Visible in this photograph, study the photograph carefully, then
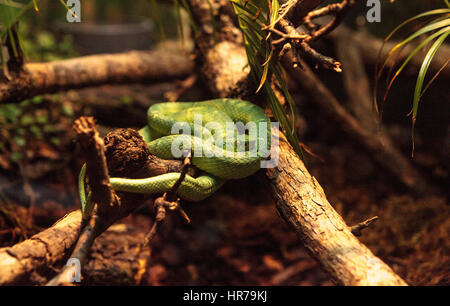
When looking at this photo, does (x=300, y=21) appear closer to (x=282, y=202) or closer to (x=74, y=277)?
(x=282, y=202)

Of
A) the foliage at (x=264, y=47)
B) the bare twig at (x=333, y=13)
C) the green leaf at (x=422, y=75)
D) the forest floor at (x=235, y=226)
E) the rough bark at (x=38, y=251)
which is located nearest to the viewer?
the rough bark at (x=38, y=251)

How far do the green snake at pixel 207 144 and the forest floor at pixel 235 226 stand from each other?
79 centimetres

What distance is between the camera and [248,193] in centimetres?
422

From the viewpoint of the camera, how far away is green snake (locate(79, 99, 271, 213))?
6.91 ft

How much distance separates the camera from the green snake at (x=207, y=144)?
211cm

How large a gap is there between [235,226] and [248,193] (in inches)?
18.3

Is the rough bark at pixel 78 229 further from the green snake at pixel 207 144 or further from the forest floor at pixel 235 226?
the forest floor at pixel 235 226

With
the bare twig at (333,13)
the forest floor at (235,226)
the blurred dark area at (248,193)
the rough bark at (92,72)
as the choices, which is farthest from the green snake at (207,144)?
the rough bark at (92,72)

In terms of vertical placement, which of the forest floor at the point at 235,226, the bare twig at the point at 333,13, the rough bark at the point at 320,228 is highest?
the bare twig at the point at 333,13

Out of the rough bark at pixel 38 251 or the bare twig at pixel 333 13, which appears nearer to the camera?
the rough bark at pixel 38 251

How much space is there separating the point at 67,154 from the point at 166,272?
5.81 ft

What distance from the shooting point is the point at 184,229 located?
152 inches

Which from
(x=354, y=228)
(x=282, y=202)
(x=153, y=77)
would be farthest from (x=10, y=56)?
(x=354, y=228)

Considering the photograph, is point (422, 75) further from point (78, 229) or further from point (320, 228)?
point (78, 229)
